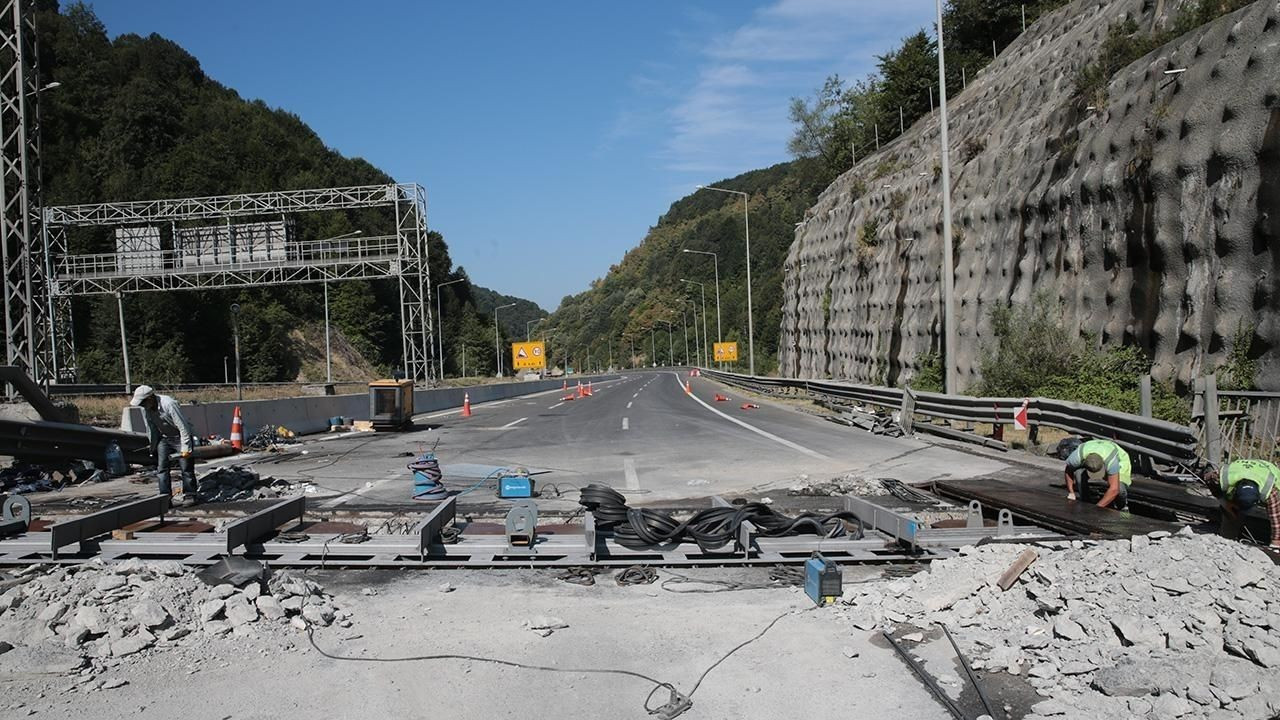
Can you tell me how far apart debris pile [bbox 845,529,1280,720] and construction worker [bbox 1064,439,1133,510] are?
102 inches

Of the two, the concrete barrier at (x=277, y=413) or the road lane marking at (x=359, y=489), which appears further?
the concrete barrier at (x=277, y=413)

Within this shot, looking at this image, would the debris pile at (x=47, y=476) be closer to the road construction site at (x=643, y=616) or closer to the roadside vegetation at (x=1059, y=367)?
→ the road construction site at (x=643, y=616)

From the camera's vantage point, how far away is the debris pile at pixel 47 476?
1311cm

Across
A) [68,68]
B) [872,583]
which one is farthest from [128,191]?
[872,583]

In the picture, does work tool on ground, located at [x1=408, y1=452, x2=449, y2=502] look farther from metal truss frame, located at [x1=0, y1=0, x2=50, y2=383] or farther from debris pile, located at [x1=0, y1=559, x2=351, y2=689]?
metal truss frame, located at [x1=0, y1=0, x2=50, y2=383]

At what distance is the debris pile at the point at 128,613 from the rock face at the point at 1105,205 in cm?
1505

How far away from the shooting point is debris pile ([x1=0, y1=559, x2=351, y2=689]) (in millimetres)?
5000

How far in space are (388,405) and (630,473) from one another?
491 inches

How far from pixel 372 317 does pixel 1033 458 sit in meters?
89.7

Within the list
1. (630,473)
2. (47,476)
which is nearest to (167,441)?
(47,476)

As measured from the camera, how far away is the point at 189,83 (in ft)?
328

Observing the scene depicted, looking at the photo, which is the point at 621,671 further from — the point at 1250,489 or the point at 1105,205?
the point at 1105,205

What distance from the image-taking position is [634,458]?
1559 cm

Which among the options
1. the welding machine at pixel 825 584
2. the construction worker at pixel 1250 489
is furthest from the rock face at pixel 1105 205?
the welding machine at pixel 825 584
